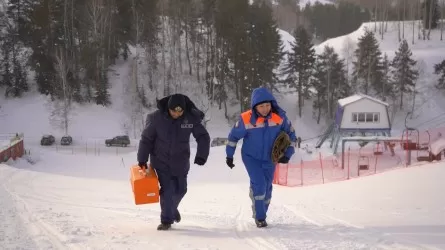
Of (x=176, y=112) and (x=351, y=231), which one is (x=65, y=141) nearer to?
(x=176, y=112)

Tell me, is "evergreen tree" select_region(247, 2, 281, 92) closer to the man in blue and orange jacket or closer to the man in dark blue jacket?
the man in blue and orange jacket

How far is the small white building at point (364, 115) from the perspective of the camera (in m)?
31.6

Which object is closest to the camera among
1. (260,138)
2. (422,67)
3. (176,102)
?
(176,102)

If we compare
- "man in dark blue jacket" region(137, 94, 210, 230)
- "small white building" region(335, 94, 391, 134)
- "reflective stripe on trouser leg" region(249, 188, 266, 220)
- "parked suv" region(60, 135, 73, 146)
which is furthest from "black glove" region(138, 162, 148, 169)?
"parked suv" region(60, 135, 73, 146)

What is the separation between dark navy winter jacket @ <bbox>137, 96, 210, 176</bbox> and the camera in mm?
5312

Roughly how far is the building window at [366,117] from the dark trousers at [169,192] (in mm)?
28090

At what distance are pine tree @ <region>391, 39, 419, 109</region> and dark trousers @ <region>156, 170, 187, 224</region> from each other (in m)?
44.0

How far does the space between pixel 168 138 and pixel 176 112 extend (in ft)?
1.08

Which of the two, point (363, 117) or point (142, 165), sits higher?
point (142, 165)

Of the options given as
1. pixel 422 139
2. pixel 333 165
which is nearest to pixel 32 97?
pixel 333 165

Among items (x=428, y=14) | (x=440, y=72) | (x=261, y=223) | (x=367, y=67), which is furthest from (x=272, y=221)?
(x=428, y=14)

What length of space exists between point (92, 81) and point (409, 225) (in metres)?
40.1

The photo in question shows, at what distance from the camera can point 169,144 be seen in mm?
5312

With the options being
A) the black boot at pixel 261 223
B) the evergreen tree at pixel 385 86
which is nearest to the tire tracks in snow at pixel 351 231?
the black boot at pixel 261 223
